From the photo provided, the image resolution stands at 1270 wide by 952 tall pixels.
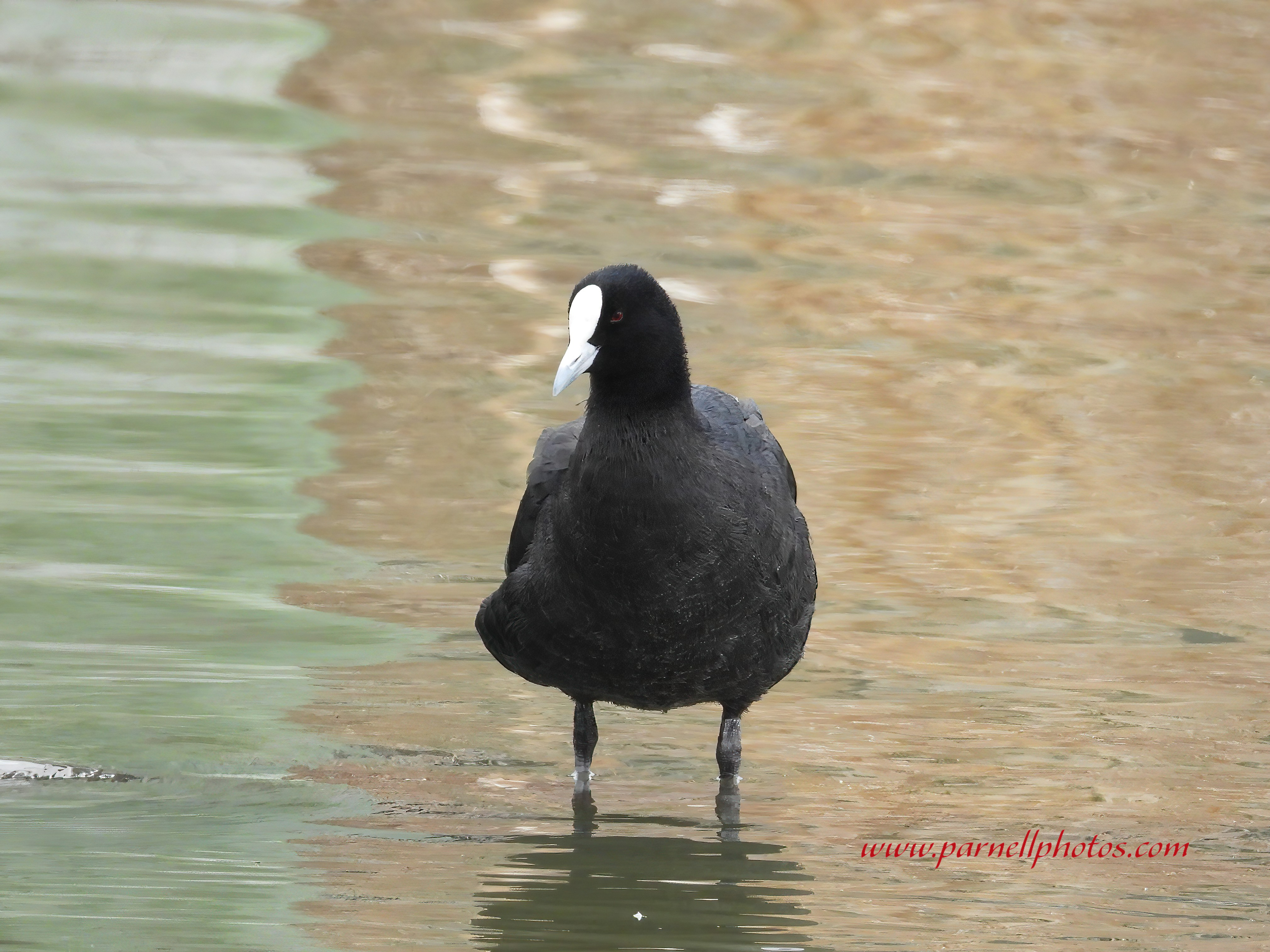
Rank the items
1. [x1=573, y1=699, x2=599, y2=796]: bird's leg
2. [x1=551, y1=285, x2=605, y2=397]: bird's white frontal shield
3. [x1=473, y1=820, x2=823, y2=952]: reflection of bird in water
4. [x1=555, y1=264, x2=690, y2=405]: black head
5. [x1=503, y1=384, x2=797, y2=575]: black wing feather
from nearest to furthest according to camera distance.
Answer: [x1=473, y1=820, x2=823, y2=952]: reflection of bird in water < [x1=551, y1=285, x2=605, y2=397]: bird's white frontal shield < [x1=555, y1=264, x2=690, y2=405]: black head < [x1=503, y1=384, x2=797, y2=575]: black wing feather < [x1=573, y1=699, x2=599, y2=796]: bird's leg

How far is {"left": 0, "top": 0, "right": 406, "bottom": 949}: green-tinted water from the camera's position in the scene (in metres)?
5.46

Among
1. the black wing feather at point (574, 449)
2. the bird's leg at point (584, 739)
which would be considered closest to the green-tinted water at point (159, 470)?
the bird's leg at point (584, 739)

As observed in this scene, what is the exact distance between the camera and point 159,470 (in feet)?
30.8

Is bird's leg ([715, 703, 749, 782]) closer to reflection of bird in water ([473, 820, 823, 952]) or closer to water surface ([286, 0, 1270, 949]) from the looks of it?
water surface ([286, 0, 1270, 949])

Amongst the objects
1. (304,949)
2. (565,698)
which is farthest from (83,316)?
(304,949)

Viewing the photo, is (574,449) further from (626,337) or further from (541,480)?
(626,337)

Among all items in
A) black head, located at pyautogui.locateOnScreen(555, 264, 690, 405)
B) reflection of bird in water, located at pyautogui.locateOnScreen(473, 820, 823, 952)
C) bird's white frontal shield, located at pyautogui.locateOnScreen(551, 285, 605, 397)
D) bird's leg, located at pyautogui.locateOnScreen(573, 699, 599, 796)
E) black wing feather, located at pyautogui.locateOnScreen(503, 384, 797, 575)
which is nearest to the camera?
reflection of bird in water, located at pyautogui.locateOnScreen(473, 820, 823, 952)

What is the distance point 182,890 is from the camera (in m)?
5.15

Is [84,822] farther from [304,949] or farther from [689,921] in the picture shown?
[689,921]

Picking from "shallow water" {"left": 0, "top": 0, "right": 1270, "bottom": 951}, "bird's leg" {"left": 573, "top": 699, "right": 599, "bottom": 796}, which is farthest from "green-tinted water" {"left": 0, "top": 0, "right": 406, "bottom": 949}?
"bird's leg" {"left": 573, "top": 699, "right": 599, "bottom": 796}

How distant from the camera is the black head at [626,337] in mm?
5512

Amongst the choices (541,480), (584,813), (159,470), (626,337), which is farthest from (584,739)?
(159,470)

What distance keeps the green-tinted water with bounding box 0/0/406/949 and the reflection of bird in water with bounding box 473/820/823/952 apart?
2.04 ft

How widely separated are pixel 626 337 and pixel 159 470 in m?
4.54
